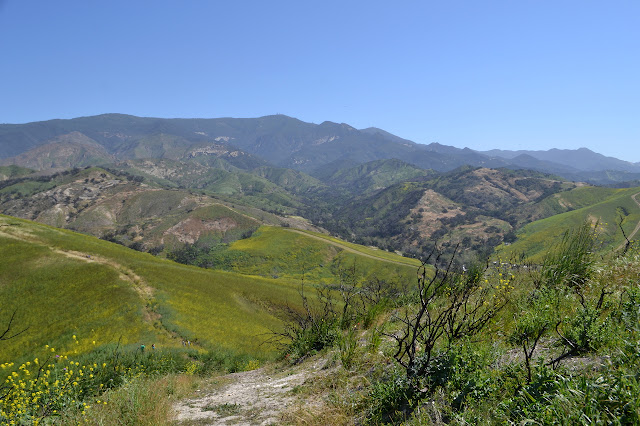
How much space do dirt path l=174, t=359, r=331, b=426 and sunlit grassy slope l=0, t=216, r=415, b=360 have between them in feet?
51.5

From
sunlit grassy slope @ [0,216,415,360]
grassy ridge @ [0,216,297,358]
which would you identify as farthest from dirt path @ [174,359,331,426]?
grassy ridge @ [0,216,297,358]

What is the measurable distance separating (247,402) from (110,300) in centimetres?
3687

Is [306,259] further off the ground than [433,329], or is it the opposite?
[433,329]

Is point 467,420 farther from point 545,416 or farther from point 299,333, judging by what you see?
point 299,333

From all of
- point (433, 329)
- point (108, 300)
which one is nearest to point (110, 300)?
point (108, 300)

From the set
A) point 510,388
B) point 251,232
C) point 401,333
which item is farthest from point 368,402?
point 251,232

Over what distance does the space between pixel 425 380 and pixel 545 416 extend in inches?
76.2

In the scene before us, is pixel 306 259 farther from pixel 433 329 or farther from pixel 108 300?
pixel 433 329

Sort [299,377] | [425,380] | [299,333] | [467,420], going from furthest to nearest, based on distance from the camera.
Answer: [299,333]
[299,377]
[425,380]
[467,420]

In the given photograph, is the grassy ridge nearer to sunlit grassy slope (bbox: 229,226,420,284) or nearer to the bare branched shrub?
the bare branched shrub

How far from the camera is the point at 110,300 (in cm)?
3612

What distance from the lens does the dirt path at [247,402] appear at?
6.33 meters

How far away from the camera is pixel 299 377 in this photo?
27.2 feet

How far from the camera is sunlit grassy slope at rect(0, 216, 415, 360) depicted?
30750mm
